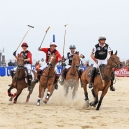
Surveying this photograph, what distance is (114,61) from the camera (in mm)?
12758

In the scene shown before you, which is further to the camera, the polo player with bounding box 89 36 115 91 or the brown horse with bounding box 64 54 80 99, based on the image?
the brown horse with bounding box 64 54 80 99

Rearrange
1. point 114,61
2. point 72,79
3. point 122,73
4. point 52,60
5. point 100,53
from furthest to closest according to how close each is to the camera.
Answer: point 122,73 → point 72,79 → point 52,60 → point 100,53 → point 114,61

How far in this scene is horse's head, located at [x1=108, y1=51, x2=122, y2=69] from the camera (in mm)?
A: 12648

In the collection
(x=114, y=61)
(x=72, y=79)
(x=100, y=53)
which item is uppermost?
(x=100, y=53)

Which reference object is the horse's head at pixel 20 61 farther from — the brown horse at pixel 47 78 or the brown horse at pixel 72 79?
the brown horse at pixel 72 79

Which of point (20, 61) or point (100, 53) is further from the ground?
point (100, 53)

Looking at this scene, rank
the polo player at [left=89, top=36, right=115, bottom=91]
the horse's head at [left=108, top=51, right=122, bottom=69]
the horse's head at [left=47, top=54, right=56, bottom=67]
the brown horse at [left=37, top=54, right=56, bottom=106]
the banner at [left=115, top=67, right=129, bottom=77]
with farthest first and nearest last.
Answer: the banner at [left=115, top=67, right=129, bottom=77] → the brown horse at [left=37, top=54, right=56, bottom=106] → the horse's head at [left=47, top=54, right=56, bottom=67] → the polo player at [left=89, top=36, right=115, bottom=91] → the horse's head at [left=108, top=51, right=122, bottom=69]

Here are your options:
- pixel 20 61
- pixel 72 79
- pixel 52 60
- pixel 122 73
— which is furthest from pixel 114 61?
pixel 122 73

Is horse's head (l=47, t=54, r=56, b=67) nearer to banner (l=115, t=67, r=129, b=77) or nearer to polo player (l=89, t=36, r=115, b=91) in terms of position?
polo player (l=89, t=36, r=115, b=91)

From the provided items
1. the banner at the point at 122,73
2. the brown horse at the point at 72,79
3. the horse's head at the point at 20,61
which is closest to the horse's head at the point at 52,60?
the horse's head at the point at 20,61

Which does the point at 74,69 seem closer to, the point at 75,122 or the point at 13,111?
the point at 13,111

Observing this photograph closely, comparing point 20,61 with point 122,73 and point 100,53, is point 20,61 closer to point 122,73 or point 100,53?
point 100,53

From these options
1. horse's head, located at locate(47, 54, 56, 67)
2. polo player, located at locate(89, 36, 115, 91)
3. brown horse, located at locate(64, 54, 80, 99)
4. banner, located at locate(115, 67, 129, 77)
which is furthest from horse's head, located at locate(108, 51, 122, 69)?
banner, located at locate(115, 67, 129, 77)

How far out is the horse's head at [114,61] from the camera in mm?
12648
